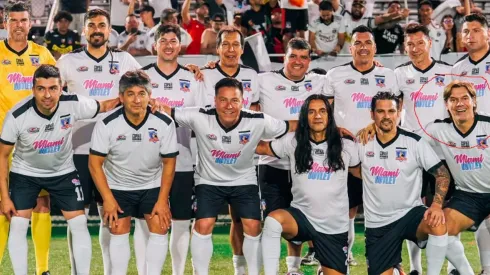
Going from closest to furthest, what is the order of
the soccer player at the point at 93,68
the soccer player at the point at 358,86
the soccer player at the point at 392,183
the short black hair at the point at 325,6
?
the soccer player at the point at 392,183, the soccer player at the point at 93,68, the soccer player at the point at 358,86, the short black hair at the point at 325,6

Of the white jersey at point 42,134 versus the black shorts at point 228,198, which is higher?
the white jersey at point 42,134

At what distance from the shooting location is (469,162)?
7.81 m

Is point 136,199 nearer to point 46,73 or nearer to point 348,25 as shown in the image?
point 46,73

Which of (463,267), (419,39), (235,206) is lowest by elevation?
(463,267)

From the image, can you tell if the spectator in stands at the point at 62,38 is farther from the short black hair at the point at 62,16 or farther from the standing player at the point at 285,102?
the standing player at the point at 285,102

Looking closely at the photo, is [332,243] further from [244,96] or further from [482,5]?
[482,5]

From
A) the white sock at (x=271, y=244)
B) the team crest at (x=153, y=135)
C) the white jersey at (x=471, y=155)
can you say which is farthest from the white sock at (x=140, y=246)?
the white jersey at (x=471, y=155)

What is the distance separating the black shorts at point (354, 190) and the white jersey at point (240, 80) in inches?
43.7

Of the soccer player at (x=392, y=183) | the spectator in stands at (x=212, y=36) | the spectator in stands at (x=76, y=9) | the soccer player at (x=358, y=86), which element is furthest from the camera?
the spectator in stands at (x=76, y=9)

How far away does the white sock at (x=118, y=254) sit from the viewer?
7469 mm

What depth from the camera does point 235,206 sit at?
7.82 m

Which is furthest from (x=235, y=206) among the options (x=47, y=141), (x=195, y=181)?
(x=47, y=141)

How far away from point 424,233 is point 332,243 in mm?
737

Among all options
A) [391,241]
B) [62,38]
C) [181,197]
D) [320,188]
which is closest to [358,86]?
[320,188]
